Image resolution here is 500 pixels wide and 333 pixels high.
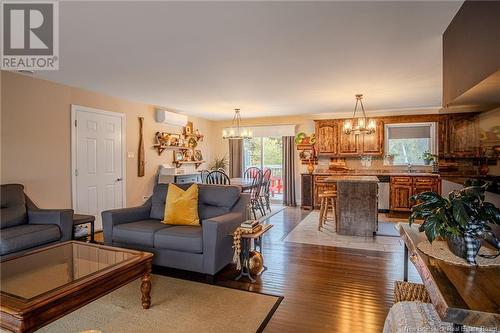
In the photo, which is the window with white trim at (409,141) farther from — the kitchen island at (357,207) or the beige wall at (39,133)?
the beige wall at (39,133)

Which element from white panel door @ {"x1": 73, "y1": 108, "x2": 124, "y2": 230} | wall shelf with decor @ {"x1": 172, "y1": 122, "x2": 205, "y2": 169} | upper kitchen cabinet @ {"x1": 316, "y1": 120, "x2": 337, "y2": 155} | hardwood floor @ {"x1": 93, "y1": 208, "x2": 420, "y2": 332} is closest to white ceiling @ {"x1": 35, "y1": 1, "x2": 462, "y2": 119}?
white panel door @ {"x1": 73, "y1": 108, "x2": 124, "y2": 230}

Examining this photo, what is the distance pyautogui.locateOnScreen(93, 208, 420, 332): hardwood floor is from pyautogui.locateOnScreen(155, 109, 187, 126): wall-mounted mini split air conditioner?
3.69 m

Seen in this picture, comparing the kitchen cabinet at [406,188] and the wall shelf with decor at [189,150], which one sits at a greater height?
the wall shelf with decor at [189,150]

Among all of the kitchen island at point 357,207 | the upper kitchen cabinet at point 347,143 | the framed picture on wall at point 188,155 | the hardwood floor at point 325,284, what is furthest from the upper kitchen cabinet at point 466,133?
Result: the framed picture on wall at point 188,155

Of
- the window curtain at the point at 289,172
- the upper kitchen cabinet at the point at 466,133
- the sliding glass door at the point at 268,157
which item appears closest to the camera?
the upper kitchen cabinet at the point at 466,133

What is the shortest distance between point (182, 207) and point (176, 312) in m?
1.28

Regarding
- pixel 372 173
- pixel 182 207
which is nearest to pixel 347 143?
pixel 372 173

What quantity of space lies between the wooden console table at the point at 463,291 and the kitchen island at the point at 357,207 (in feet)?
10.3

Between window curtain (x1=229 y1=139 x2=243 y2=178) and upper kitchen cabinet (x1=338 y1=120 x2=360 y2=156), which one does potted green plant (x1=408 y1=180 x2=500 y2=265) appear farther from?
window curtain (x1=229 y1=139 x2=243 y2=178)

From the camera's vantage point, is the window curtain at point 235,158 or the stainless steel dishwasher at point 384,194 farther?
the window curtain at point 235,158

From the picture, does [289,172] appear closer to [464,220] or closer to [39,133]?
[39,133]

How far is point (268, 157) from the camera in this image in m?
8.35

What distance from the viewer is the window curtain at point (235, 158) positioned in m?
8.30

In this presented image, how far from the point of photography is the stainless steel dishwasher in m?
6.71
